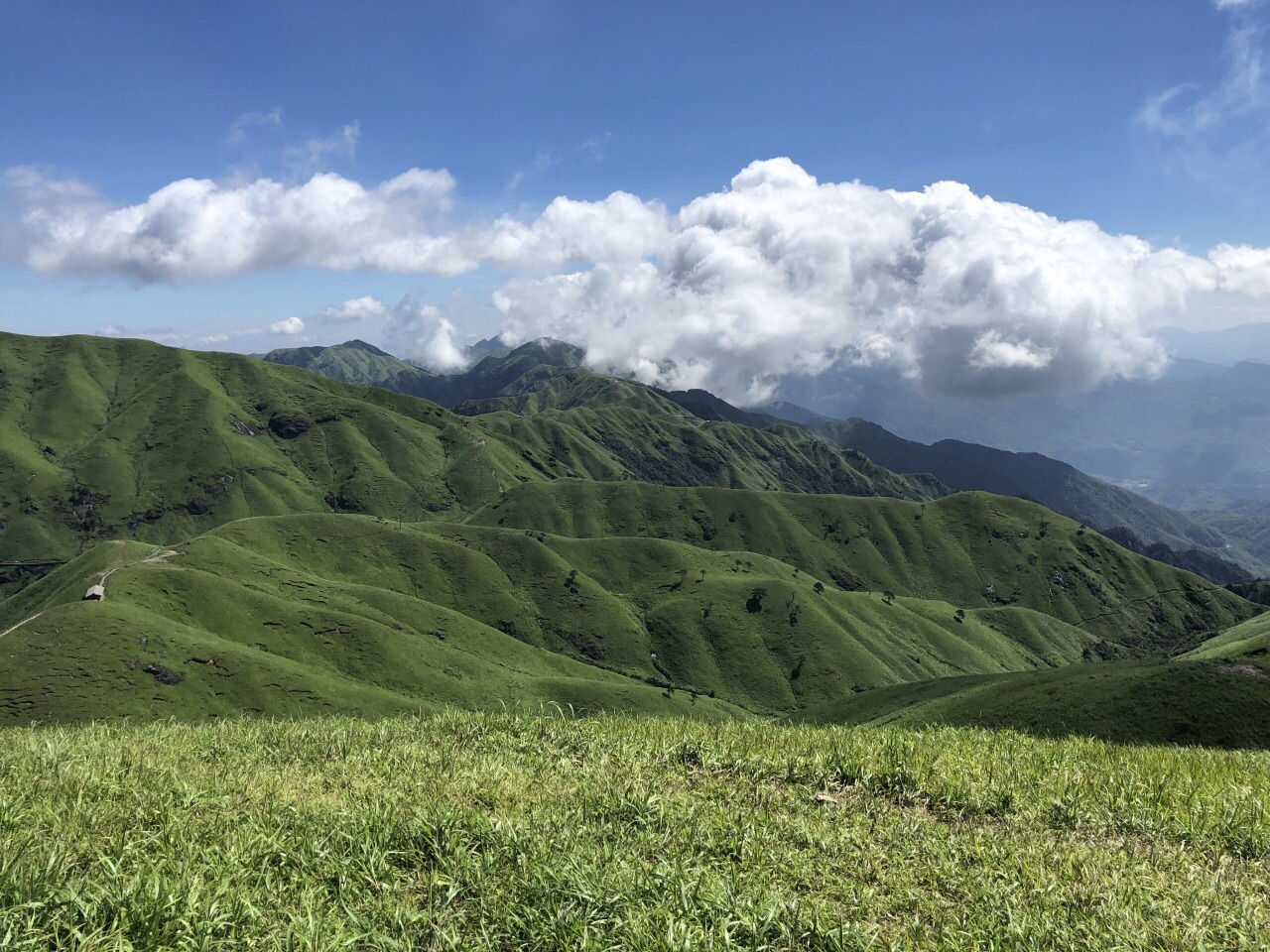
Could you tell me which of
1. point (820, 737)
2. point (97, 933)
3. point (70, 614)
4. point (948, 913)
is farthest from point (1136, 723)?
point (70, 614)

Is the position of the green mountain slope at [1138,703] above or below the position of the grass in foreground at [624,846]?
below

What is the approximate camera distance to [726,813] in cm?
775

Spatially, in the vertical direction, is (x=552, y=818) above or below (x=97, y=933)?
below

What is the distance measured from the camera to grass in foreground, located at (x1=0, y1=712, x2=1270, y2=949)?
17.6 ft

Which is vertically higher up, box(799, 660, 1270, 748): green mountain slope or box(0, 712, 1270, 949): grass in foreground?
box(0, 712, 1270, 949): grass in foreground

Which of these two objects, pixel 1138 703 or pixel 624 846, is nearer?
pixel 624 846

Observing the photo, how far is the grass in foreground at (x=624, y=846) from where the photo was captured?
536 centimetres

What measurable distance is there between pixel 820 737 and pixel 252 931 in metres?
8.32

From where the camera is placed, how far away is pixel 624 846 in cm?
679

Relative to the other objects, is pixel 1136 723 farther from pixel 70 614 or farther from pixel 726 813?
pixel 70 614

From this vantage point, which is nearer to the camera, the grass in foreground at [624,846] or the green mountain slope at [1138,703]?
the grass in foreground at [624,846]

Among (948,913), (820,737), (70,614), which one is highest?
(948,913)

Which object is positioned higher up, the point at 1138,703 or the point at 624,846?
the point at 624,846

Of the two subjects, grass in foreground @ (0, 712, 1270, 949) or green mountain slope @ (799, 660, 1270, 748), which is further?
green mountain slope @ (799, 660, 1270, 748)
